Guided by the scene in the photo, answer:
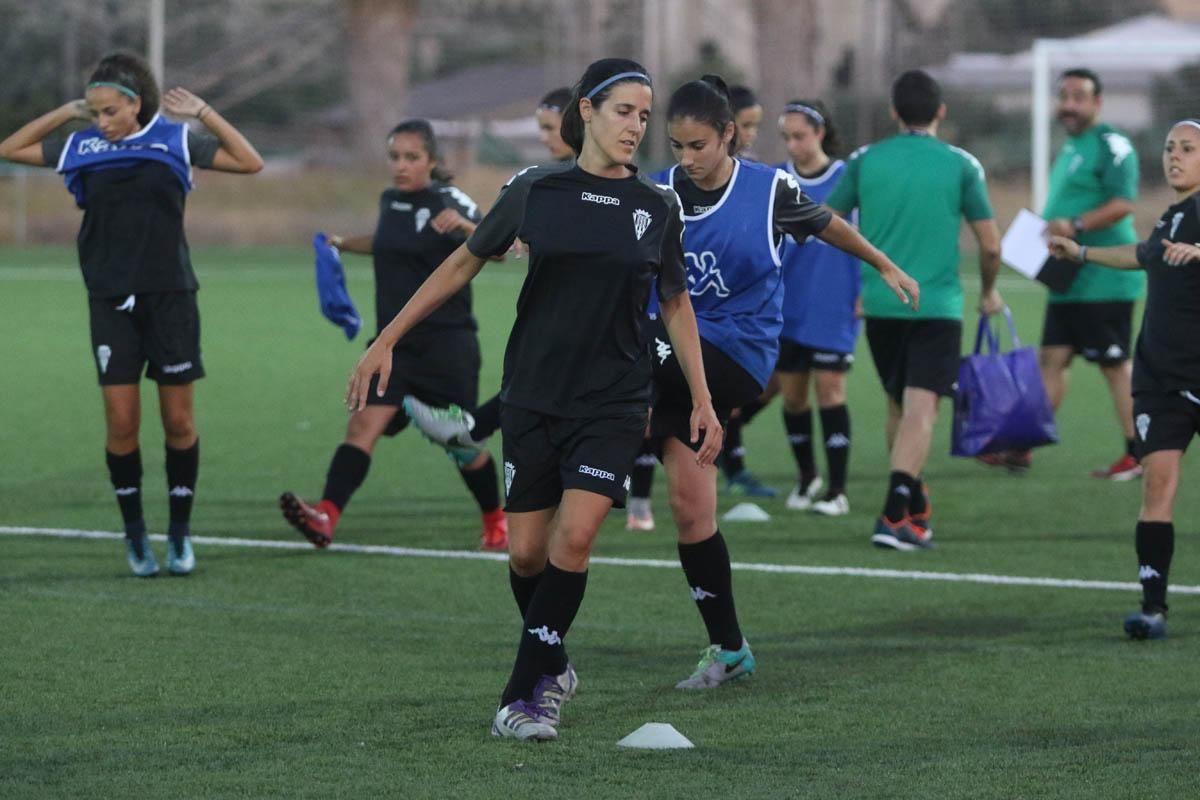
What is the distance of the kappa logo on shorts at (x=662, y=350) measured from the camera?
6.42 meters

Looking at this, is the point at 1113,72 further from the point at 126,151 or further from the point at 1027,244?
the point at 126,151

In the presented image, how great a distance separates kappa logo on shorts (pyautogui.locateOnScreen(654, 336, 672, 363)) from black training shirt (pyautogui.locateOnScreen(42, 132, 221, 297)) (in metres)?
2.56

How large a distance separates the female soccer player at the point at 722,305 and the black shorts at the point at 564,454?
1.79 ft

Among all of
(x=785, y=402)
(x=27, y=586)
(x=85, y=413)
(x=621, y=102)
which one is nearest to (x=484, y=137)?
(x=85, y=413)

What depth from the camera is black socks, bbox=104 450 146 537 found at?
8.40 m

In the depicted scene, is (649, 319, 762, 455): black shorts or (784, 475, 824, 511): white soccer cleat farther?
(784, 475, 824, 511): white soccer cleat

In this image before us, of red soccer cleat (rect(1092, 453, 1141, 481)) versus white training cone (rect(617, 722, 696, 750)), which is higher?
white training cone (rect(617, 722, 696, 750))

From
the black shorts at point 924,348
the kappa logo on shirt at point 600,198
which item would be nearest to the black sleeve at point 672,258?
the kappa logo on shirt at point 600,198

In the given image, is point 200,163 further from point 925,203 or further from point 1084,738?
point 1084,738

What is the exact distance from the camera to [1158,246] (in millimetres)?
7379

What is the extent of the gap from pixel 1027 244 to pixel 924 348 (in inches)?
36.1

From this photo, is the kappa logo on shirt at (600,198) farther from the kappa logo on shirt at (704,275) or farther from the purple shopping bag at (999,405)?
the purple shopping bag at (999,405)

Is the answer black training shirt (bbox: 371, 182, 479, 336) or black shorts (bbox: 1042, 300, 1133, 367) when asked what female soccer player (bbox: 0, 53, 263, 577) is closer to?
black training shirt (bbox: 371, 182, 479, 336)

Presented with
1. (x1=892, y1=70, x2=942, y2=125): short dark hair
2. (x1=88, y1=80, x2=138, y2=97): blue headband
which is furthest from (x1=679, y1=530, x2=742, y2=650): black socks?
(x1=892, y1=70, x2=942, y2=125): short dark hair
